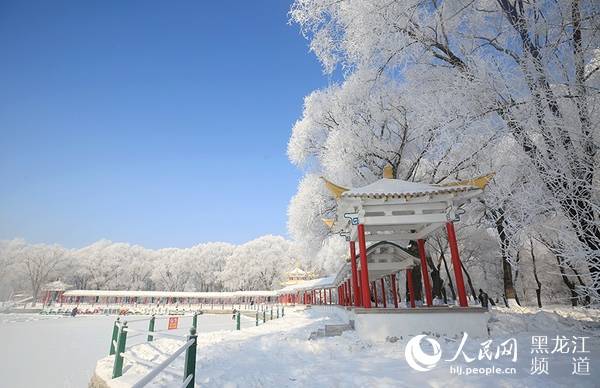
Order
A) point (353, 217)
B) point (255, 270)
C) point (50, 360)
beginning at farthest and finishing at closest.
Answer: point (255, 270)
point (50, 360)
point (353, 217)

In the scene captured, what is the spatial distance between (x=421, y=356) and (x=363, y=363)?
118cm

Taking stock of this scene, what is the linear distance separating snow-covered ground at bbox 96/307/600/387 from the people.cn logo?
13 cm

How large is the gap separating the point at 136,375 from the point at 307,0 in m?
10.3

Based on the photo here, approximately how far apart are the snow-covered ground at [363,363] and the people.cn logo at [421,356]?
0.43 ft

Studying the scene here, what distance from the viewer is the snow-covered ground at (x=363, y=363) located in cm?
496

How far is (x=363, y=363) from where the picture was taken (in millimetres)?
6332

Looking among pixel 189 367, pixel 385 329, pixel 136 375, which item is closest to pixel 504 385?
pixel 385 329

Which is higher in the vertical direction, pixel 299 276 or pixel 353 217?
pixel 353 217

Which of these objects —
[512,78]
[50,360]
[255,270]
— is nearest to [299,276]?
[255,270]

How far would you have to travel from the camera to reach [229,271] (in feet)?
253

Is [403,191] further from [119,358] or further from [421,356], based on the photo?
[119,358]

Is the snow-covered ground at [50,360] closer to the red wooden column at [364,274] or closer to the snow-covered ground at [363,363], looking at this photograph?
the snow-covered ground at [363,363]

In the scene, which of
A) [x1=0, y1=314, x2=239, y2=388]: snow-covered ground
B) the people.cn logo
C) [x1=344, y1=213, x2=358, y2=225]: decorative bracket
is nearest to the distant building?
[x1=0, y1=314, x2=239, y2=388]: snow-covered ground

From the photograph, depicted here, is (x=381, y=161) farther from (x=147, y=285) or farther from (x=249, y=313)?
(x=147, y=285)
